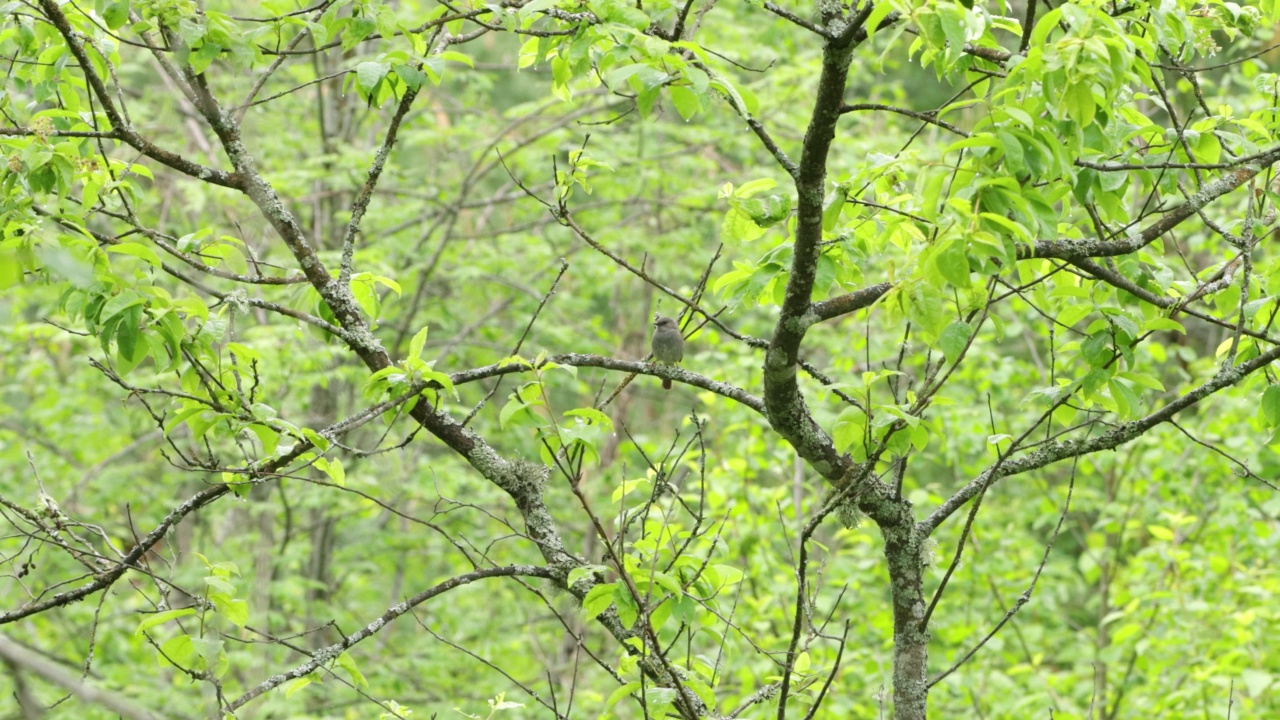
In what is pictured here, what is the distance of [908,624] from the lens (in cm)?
247

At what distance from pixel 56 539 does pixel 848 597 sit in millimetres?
4273

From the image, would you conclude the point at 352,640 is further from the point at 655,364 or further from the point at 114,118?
the point at 114,118

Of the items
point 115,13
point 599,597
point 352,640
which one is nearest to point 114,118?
point 115,13

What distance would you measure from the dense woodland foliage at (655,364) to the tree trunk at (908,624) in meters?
0.01

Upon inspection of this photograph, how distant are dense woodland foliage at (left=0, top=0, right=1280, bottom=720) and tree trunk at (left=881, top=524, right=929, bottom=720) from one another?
11 millimetres

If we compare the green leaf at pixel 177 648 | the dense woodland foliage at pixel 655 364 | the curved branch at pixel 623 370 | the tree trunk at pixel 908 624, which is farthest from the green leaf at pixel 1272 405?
the green leaf at pixel 177 648

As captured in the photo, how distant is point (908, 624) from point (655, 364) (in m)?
0.80

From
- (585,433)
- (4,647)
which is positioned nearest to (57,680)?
(4,647)

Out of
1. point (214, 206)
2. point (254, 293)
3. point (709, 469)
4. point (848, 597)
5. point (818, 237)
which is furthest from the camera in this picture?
point (214, 206)

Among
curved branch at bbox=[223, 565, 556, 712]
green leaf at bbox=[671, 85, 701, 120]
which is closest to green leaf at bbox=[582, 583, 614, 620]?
curved branch at bbox=[223, 565, 556, 712]

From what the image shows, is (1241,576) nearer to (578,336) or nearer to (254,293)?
(578,336)

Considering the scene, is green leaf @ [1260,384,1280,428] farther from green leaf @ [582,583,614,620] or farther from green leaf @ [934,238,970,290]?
green leaf @ [582,583,614,620]

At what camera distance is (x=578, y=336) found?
26.0ft

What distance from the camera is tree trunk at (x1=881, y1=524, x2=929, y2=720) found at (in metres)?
2.44
